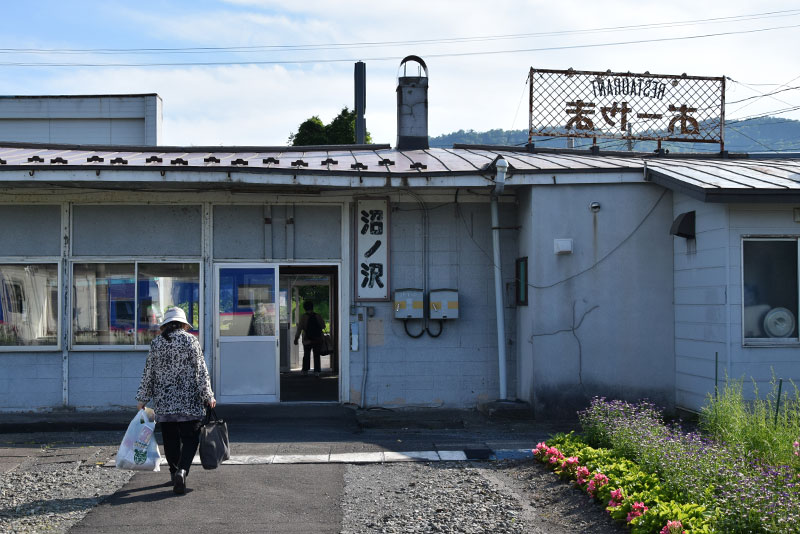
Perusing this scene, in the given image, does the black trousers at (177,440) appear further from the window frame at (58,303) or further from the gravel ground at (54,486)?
the window frame at (58,303)

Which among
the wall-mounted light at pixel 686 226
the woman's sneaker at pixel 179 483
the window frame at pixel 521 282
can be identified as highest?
the wall-mounted light at pixel 686 226

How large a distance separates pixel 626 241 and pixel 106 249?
728 centimetres

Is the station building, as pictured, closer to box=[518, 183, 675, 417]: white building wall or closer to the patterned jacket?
box=[518, 183, 675, 417]: white building wall

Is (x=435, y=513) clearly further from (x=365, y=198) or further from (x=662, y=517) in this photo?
(x=365, y=198)

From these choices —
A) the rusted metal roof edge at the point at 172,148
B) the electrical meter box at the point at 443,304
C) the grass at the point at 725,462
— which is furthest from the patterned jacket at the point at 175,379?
the rusted metal roof edge at the point at 172,148

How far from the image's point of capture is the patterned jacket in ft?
23.4

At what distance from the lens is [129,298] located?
11.5m

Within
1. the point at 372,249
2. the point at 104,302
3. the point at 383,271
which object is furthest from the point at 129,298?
the point at 383,271

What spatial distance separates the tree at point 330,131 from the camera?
26.7 metres

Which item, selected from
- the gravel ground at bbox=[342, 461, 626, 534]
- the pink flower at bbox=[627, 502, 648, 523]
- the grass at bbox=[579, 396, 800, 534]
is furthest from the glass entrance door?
the pink flower at bbox=[627, 502, 648, 523]

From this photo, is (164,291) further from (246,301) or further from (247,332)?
(247,332)

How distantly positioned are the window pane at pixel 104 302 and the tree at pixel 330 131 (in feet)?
51.6

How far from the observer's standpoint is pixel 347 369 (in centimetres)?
1155

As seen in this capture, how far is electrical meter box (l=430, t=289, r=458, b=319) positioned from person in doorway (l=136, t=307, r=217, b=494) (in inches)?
186
